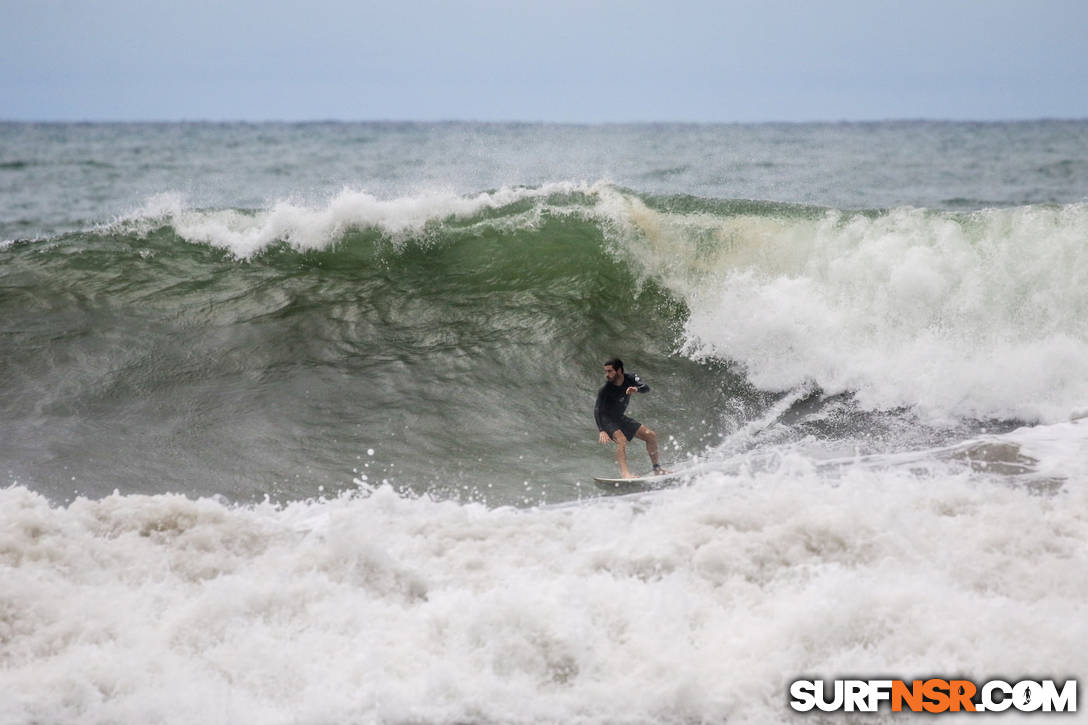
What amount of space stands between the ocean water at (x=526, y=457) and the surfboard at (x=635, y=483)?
0.78ft

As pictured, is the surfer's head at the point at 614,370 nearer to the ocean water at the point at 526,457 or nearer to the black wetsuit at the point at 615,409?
the black wetsuit at the point at 615,409

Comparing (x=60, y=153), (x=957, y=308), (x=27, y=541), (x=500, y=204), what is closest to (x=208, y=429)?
(x=27, y=541)

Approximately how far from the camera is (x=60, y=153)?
38906mm

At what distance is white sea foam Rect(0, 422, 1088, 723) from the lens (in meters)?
4.36

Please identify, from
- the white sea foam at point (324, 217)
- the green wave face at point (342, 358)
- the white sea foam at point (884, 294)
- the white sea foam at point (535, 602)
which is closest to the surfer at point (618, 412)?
the green wave face at point (342, 358)

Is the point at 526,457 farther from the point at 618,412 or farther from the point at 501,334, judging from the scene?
the point at 501,334

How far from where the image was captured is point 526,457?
27.9 ft

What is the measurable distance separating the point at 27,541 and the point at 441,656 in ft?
9.29

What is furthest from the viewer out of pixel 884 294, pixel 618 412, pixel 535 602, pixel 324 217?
pixel 324 217

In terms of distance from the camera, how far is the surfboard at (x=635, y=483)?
7500 millimetres

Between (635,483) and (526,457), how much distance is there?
4.09 feet

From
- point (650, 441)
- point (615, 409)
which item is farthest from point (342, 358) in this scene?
point (650, 441)

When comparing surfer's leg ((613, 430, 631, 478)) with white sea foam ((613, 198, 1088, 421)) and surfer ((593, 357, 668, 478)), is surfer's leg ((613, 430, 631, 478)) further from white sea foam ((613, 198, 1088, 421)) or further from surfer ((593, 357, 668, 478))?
white sea foam ((613, 198, 1088, 421))

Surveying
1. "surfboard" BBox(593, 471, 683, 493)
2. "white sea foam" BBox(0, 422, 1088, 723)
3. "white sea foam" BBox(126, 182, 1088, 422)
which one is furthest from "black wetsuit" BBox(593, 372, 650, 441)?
"white sea foam" BBox(126, 182, 1088, 422)
